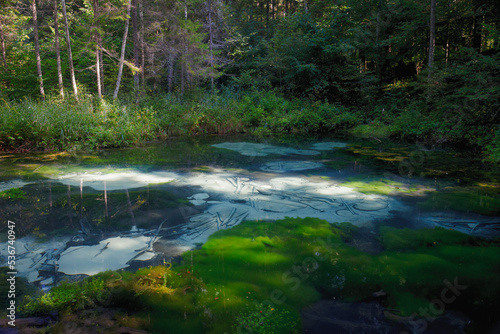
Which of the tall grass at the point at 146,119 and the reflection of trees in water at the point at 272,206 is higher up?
the tall grass at the point at 146,119

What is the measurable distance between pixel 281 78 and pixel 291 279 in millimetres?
15186

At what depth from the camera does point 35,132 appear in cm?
726

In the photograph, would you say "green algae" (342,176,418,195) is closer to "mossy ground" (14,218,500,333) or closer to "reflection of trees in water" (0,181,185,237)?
"mossy ground" (14,218,500,333)

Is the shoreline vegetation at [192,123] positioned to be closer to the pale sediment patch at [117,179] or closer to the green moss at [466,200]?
the green moss at [466,200]

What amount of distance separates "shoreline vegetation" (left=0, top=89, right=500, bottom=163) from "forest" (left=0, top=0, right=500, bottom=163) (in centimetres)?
4

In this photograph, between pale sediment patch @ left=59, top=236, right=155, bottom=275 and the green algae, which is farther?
the green algae

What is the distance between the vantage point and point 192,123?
11.2 m

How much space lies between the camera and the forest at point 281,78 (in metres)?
7.71

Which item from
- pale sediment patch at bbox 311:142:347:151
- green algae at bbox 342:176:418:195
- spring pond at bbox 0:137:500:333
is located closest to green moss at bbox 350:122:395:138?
pale sediment patch at bbox 311:142:347:151

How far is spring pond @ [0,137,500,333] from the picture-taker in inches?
96.7

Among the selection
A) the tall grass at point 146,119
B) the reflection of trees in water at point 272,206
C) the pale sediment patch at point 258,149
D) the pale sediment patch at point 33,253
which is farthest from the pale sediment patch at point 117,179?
the tall grass at point 146,119

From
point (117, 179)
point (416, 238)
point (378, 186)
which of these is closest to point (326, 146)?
point (378, 186)

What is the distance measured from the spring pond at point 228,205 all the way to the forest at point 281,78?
1.18m

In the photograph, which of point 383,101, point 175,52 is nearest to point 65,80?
point 175,52
